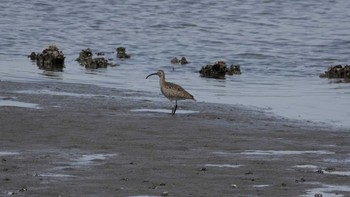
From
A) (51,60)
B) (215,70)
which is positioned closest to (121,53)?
(51,60)

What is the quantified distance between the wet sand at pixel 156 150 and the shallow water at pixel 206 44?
79.3 inches

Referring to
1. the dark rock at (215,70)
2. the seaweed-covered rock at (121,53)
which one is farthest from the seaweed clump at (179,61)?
the dark rock at (215,70)

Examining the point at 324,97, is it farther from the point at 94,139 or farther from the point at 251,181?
the point at 251,181

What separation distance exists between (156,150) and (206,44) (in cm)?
2034

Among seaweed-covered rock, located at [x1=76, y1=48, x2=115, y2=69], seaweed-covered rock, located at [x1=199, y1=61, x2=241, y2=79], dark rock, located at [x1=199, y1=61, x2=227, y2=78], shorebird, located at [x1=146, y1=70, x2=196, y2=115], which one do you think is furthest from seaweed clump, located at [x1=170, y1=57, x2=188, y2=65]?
shorebird, located at [x1=146, y1=70, x2=196, y2=115]

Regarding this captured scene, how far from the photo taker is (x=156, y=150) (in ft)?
44.7

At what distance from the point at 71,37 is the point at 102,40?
110cm

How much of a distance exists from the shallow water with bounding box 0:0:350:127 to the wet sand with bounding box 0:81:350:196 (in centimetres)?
201

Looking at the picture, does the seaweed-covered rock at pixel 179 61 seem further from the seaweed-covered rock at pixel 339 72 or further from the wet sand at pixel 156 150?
the wet sand at pixel 156 150

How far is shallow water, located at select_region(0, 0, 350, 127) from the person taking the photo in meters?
21.4

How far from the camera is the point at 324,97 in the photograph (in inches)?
820

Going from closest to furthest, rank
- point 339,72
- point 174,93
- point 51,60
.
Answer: point 174,93 < point 51,60 < point 339,72

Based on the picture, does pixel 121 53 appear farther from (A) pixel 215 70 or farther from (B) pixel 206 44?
(B) pixel 206 44

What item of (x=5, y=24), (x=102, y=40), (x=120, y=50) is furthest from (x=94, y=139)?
(x=5, y=24)
